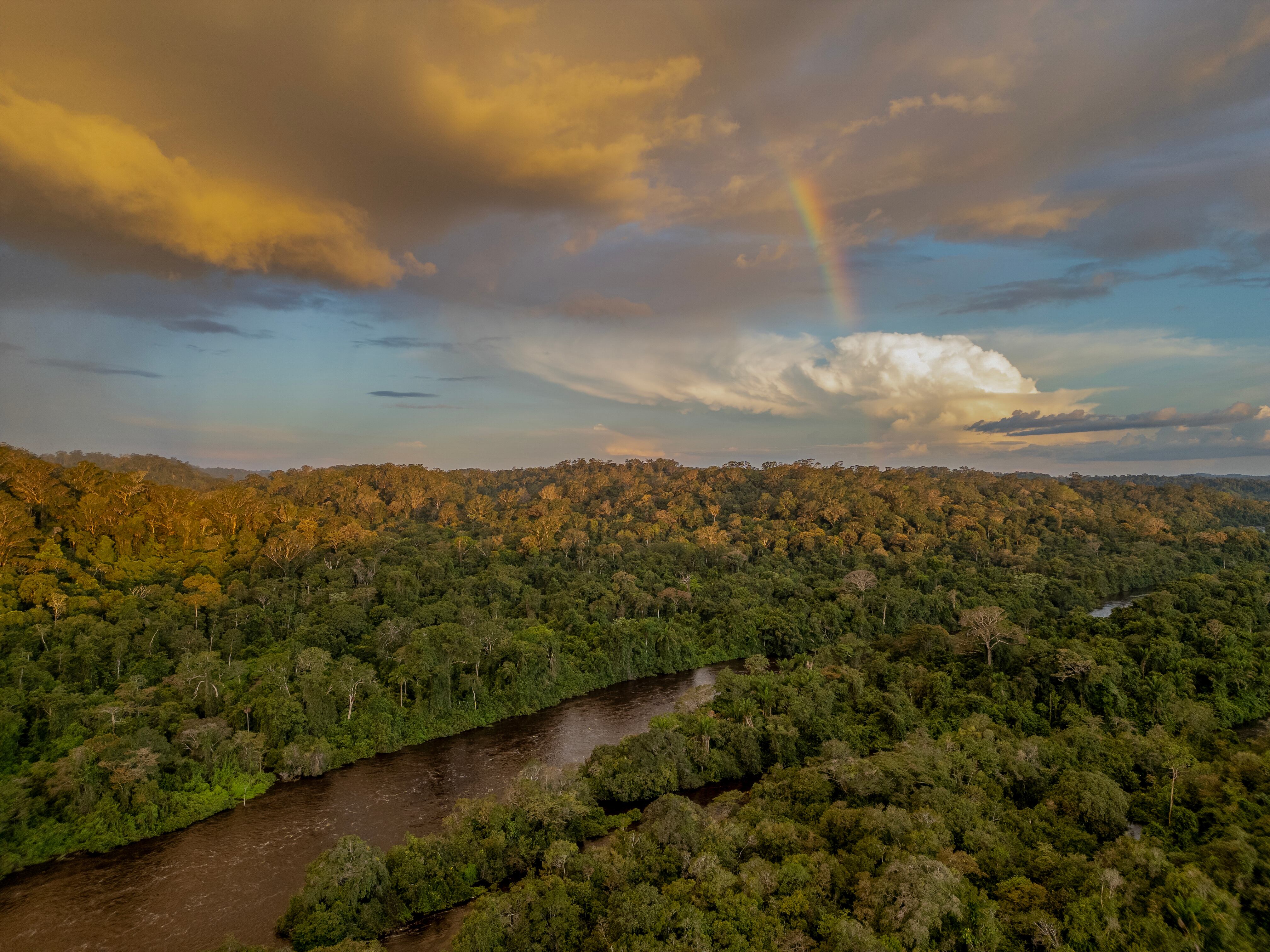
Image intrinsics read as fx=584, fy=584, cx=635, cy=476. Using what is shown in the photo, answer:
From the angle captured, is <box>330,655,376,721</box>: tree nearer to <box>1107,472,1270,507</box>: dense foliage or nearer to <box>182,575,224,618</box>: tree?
<box>182,575,224,618</box>: tree

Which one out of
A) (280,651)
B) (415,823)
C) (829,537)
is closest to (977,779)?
(415,823)

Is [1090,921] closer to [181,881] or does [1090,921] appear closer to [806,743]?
[806,743]

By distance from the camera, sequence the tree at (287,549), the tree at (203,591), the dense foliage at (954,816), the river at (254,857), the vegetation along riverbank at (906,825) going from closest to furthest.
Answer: the dense foliage at (954,816) → the vegetation along riverbank at (906,825) → the river at (254,857) → the tree at (203,591) → the tree at (287,549)

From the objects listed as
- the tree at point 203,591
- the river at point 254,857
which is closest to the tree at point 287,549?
the tree at point 203,591

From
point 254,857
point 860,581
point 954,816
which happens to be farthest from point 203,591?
point 860,581

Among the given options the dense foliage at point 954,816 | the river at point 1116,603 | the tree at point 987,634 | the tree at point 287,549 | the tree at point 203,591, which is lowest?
the river at point 1116,603

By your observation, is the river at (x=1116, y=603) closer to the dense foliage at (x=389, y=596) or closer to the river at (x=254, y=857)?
the dense foliage at (x=389, y=596)

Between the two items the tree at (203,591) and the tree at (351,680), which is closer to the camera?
the tree at (351,680)
